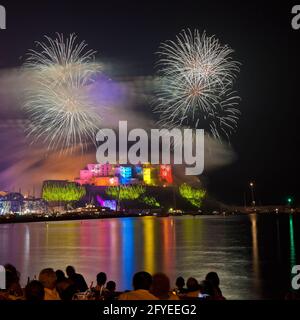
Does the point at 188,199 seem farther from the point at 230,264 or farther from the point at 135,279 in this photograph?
the point at 135,279

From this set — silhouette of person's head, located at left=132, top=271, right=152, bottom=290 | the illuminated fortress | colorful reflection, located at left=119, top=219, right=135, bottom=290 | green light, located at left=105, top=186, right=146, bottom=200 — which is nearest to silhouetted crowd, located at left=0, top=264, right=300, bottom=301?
silhouette of person's head, located at left=132, top=271, right=152, bottom=290

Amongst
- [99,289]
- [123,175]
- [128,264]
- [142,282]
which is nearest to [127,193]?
[123,175]

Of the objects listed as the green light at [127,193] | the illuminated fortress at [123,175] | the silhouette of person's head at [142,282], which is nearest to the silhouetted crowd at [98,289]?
the silhouette of person's head at [142,282]

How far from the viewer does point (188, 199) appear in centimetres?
18788

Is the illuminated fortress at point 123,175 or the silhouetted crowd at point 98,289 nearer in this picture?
the silhouetted crowd at point 98,289

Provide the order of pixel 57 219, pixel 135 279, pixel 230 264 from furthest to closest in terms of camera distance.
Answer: pixel 57 219, pixel 230 264, pixel 135 279

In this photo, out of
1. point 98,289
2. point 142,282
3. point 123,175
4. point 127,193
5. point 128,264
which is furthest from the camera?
point 123,175

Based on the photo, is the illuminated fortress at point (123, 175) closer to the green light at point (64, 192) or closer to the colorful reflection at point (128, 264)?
the green light at point (64, 192)

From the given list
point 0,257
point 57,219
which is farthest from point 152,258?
point 57,219

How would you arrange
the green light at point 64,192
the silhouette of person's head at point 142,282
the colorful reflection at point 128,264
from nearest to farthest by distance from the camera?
the silhouette of person's head at point 142,282
the colorful reflection at point 128,264
the green light at point 64,192

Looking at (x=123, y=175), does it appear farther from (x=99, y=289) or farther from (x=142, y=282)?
(x=142, y=282)
